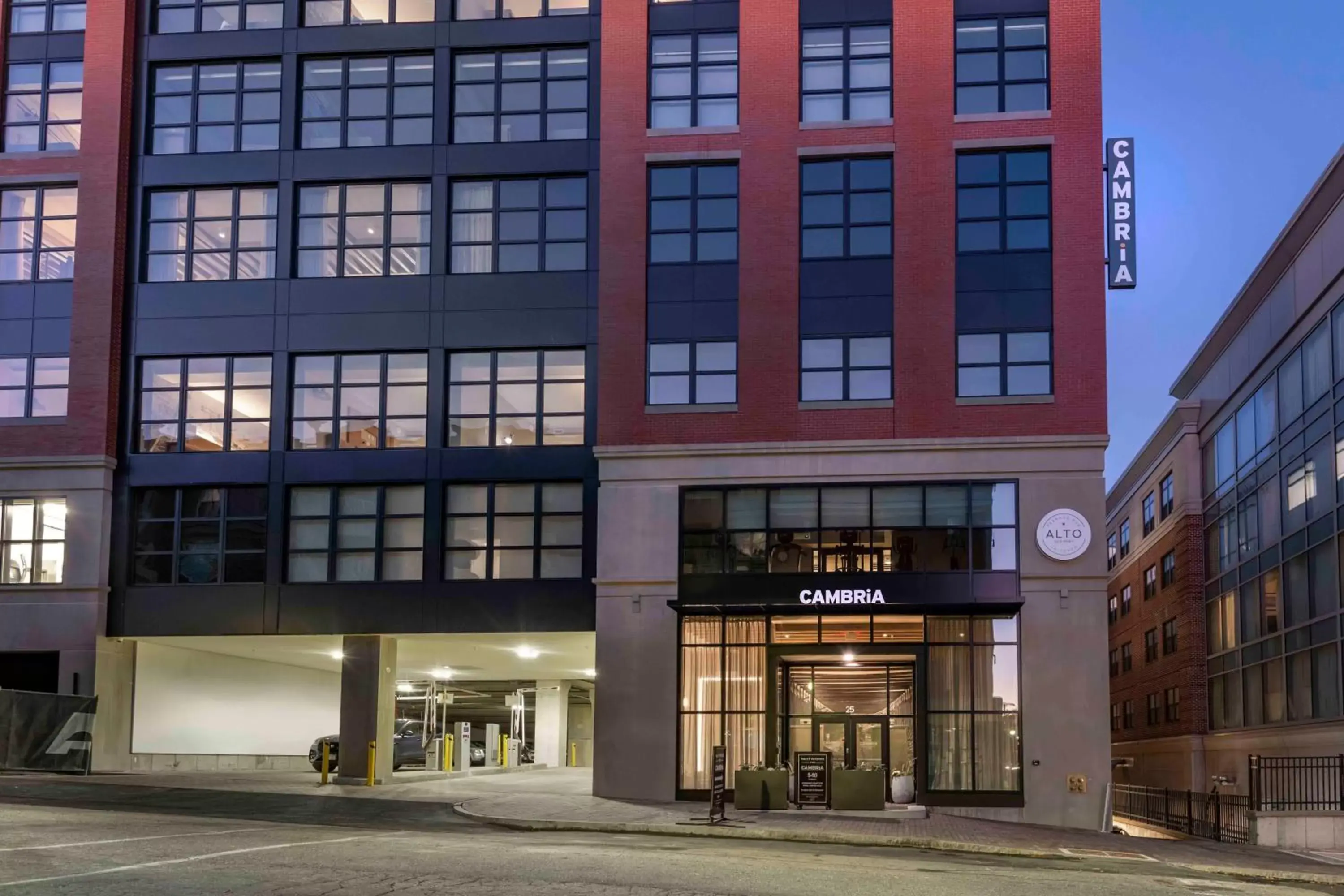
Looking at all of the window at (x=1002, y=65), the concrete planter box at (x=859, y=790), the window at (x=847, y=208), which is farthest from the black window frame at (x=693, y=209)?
the concrete planter box at (x=859, y=790)

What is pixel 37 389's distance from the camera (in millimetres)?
41250

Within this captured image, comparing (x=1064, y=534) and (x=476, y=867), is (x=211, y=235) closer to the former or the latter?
(x=1064, y=534)

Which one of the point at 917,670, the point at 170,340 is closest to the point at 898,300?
the point at 917,670

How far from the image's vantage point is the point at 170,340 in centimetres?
4097

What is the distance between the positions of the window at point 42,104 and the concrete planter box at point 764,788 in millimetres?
26104

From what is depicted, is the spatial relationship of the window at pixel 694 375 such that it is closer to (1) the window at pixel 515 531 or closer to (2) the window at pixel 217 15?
(1) the window at pixel 515 531

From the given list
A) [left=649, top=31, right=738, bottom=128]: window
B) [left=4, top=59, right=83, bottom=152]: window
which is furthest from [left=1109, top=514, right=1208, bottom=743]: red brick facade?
[left=4, top=59, right=83, bottom=152]: window

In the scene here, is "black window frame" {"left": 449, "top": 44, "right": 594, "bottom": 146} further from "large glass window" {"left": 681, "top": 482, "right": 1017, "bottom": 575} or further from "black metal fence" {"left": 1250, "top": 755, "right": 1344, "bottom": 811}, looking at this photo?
"black metal fence" {"left": 1250, "top": 755, "right": 1344, "bottom": 811}

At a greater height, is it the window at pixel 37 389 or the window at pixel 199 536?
the window at pixel 37 389

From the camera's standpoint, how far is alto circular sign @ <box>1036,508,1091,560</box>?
3541 centimetres

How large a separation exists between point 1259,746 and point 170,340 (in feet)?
114

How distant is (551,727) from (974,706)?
2847cm

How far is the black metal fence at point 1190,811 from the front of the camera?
125 feet

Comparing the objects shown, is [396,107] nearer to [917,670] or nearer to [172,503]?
[172,503]
